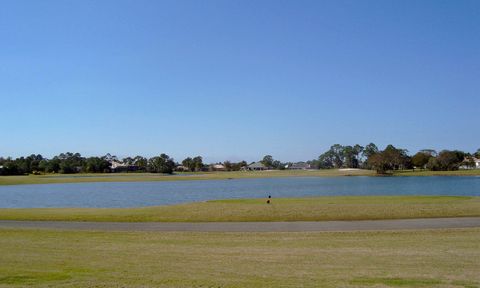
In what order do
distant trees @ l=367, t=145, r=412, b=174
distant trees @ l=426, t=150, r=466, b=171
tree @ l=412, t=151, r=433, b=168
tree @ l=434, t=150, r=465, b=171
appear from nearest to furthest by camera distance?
distant trees @ l=367, t=145, r=412, b=174, tree @ l=434, t=150, r=465, b=171, distant trees @ l=426, t=150, r=466, b=171, tree @ l=412, t=151, r=433, b=168

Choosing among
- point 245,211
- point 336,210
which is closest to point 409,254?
point 336,210

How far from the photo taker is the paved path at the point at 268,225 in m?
25.4

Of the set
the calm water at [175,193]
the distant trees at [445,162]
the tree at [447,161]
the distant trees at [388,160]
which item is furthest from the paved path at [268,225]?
the distant trees at [445,162]

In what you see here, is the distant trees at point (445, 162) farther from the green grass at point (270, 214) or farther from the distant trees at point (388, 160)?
the green grass at point (270, 214)

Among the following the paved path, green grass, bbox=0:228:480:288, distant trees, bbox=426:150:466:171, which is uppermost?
distant trees, bbox=426:150:466:171

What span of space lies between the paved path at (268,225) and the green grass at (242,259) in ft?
6.80

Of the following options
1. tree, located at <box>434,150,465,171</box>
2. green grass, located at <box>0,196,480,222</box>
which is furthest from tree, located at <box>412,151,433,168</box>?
green grass, located at <box>0,196,480,222</box>

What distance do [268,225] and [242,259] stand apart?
11.7m

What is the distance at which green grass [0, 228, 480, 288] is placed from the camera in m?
11.8

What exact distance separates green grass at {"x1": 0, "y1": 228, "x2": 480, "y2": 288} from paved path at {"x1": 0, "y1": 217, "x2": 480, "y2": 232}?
2.07 metres

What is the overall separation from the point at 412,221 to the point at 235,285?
1936 centimetres

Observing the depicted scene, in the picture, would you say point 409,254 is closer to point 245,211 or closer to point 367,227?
point 367,227

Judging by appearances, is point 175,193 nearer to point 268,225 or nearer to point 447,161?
point 268,225

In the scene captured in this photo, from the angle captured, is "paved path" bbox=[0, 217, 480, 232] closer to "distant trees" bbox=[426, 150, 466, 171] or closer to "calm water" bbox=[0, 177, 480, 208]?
"calm water" bbox=[0, 177, 480, 208]
